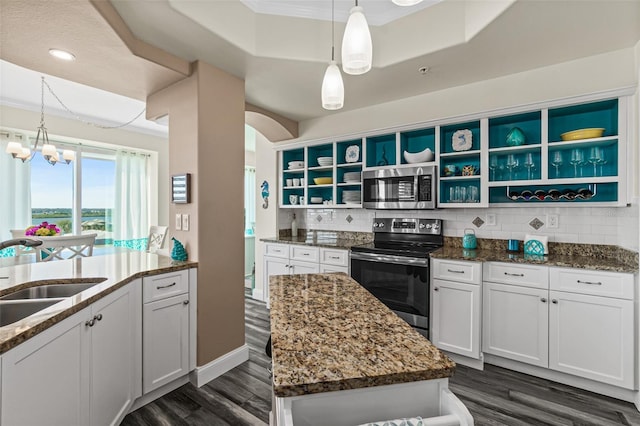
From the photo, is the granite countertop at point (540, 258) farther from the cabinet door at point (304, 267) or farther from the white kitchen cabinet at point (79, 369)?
the white kitchen cabinet at point (79, 369)

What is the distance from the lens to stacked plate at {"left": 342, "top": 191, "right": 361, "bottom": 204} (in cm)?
372

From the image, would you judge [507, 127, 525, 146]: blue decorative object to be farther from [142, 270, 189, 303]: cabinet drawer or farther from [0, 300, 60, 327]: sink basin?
[0, 300, 60, 327]: sink basin

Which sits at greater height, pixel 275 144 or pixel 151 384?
pixel 275 144

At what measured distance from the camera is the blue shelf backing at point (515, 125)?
2.83 m

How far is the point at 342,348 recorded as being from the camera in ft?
3.05

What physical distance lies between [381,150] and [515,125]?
1.39 m

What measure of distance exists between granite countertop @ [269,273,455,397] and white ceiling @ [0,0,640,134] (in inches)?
75.2

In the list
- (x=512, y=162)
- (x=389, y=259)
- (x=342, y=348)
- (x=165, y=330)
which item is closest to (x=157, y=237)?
(x=165, y=330)

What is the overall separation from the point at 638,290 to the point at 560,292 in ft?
1.37

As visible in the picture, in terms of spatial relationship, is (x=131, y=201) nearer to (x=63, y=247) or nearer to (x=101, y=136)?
(x=101, y=136)

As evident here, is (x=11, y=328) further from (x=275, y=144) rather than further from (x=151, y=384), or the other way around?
(x=275, y=144)

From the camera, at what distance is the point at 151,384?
2.11m

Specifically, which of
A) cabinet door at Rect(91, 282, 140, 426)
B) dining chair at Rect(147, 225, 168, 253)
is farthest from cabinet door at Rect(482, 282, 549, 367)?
dining chair at Rect(147, 225, 168, 253)

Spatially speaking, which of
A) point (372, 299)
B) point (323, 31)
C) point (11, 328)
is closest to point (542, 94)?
point (323, 31)
